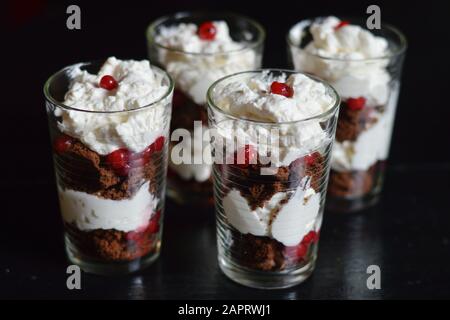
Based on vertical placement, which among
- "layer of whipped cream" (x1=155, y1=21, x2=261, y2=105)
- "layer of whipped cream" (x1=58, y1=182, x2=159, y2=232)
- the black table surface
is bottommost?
the black table surface

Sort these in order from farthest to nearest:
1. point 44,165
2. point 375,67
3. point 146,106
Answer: point 44,165 → point 375,67 → point 146,106

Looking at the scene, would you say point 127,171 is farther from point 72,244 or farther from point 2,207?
point 2,207

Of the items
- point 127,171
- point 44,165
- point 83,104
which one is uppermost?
point 83,104

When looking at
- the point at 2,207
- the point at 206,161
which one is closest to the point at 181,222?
the point at 206,161

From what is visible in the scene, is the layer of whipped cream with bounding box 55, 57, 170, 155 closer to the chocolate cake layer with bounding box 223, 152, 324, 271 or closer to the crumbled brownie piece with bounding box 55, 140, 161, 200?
the crumbled brownie piece with bounding box 55, 140, 161, 200

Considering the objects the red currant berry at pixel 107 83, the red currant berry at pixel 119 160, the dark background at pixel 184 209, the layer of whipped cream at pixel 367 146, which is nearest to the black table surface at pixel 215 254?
the dark background at pixel 184 209

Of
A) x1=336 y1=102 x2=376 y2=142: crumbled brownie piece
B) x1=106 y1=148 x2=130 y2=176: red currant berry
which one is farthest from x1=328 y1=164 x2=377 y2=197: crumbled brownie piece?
x1=106 y1=148 x2=130 y2=176: red currant berry

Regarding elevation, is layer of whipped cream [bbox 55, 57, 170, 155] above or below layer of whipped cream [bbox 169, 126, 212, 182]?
above
